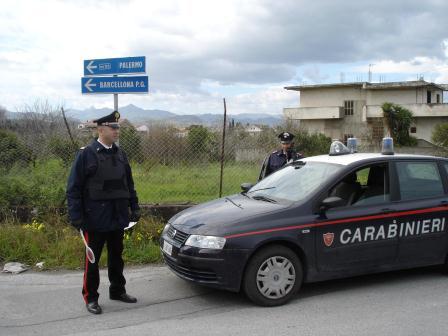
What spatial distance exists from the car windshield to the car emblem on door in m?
0.45

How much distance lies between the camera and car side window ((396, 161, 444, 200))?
5691 millimetres

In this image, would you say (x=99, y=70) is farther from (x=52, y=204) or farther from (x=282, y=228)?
(x=282, y=228)

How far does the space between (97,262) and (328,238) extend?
7.62 ft

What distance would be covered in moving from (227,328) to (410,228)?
96.3 inches

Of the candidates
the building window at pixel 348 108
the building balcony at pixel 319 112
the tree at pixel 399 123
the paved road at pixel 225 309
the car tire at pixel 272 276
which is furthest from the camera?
the building window at pixel 348 108

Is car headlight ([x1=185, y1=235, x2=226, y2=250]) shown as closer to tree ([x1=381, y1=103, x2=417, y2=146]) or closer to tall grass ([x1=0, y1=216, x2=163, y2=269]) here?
tall grass ([x1=0, y1=216, x2=163, y2=269])

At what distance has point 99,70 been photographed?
788cm

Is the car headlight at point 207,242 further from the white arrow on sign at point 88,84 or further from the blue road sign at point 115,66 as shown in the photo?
the white arrow on sign at point 88,84

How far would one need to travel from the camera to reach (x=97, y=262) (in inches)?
192

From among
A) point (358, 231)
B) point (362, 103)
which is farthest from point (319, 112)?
point (358, 231)

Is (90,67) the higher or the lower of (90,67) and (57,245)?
the higher

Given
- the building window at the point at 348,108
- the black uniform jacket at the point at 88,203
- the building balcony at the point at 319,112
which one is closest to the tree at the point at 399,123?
the building balcony at the point at 319,112

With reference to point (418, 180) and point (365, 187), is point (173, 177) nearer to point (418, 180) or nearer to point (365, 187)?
point (365, 187)

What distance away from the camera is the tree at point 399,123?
48531 mm
